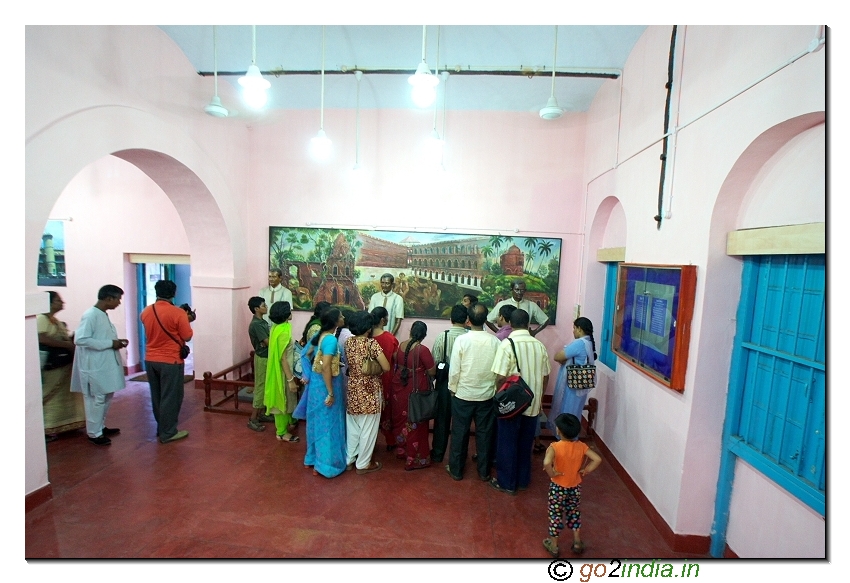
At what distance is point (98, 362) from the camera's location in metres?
3.95

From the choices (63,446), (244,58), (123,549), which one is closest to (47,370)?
(63,446)

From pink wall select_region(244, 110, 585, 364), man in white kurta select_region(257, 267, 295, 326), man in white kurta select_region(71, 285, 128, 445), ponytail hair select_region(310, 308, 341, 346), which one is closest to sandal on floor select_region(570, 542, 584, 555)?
ponytail hair select_region(310, 308, 341, 346)

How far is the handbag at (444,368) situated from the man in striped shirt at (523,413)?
59 centimetres

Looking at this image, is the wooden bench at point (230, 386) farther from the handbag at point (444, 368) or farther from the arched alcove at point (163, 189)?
the handbag at point (444, 368)

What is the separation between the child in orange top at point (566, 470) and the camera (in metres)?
2.59

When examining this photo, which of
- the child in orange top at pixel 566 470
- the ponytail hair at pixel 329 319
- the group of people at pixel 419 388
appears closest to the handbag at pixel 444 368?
the group of people at pixel 419 388

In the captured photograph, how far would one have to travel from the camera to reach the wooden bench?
505 cm

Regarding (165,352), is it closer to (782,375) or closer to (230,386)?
(230,386)

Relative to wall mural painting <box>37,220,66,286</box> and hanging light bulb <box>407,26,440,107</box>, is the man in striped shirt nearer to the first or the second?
hanging light bulb <box>407,26,440,107</box>

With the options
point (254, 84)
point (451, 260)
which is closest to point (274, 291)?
point (451, 260)

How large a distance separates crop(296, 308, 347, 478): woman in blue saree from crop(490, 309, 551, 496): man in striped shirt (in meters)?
1.48

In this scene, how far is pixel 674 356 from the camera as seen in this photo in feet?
9.42

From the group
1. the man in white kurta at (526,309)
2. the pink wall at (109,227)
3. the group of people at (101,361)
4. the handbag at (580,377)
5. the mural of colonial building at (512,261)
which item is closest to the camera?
the handbag at (580,377)
